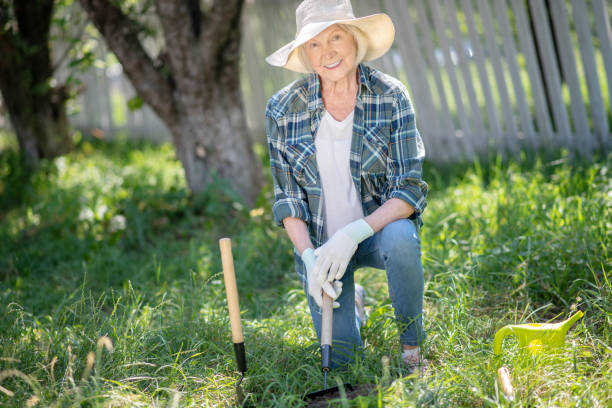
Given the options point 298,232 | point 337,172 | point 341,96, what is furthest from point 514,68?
point 298,232

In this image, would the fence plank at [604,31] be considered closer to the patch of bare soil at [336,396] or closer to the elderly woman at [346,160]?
the elderly woman at [346,160]

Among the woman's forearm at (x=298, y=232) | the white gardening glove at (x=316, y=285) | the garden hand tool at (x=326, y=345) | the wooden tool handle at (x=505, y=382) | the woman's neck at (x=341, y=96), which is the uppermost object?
the woman's neck at (x=341, y=96)

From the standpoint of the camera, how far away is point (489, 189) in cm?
367

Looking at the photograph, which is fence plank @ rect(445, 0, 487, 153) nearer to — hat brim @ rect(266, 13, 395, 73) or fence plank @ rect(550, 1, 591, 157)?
fence plank @ rect(550, 1, 591, 157)

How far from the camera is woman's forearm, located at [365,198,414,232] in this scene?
7.02ft

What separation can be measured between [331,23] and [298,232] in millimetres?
801

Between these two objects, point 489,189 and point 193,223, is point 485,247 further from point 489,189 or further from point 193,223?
point 193,223


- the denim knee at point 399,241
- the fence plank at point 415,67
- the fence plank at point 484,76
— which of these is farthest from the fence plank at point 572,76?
the denim knee at point 399,241

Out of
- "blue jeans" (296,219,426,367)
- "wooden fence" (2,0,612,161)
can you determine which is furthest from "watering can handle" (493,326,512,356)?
"wooden fence" (2,0,612,161)

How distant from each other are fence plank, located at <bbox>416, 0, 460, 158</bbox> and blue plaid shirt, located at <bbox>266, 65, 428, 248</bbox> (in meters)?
2.53

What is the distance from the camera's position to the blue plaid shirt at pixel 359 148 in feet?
7.36

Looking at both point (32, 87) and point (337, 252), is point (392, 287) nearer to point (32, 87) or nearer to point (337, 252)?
point (337, 252)

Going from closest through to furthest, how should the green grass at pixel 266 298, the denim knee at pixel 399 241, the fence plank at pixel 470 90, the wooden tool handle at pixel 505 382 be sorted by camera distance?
the wooden tool handle at pixel 505 382, the green grass at pixel 266 298, the denim knee at pixel 399 241, the fence plank at pixel 470 90

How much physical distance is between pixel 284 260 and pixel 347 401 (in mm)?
1666
